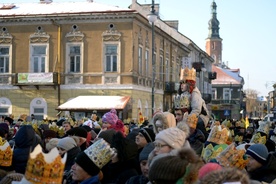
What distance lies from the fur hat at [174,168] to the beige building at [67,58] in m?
29.7

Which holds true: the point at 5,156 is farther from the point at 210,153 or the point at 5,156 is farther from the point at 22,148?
the point at 210,153

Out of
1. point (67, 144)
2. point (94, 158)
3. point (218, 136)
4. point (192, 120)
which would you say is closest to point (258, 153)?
point (218, 136)

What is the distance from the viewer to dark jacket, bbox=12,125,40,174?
7008 millimetres

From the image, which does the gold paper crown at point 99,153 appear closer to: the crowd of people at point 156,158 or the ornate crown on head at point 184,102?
the crowd of people at point 156,158

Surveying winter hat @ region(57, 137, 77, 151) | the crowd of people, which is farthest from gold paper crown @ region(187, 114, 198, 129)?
winter hat @ region(57, 137, 77, 151)

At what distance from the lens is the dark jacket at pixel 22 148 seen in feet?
23.0

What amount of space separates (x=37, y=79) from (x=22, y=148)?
28.0m

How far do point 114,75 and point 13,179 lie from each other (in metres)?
29.8

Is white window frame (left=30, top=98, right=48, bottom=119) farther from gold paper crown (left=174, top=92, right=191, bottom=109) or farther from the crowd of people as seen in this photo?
gold paper crown (left=174, top=92, right=191, bottom=109)

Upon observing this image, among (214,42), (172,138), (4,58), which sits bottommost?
(172,138)

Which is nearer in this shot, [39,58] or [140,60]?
[39,58]

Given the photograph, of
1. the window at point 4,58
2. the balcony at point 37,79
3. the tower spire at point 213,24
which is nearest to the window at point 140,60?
the balcony at point 37,79

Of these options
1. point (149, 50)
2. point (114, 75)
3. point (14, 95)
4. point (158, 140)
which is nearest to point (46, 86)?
point (14, 95)

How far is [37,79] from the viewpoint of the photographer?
3488 cm
